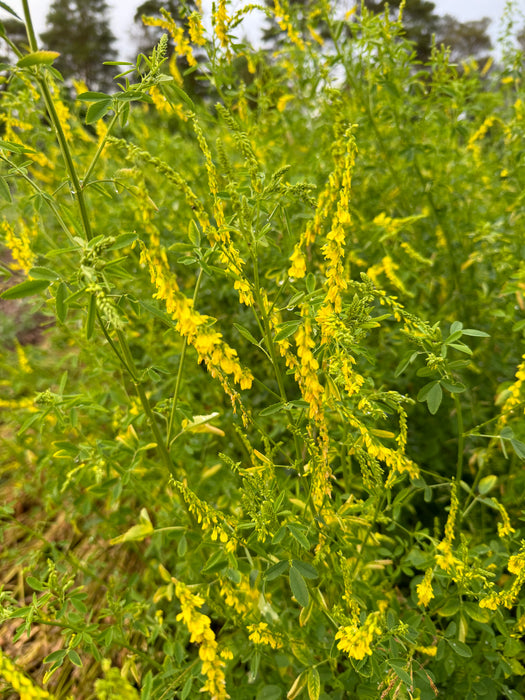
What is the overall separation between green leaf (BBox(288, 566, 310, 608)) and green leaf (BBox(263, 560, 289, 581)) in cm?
2

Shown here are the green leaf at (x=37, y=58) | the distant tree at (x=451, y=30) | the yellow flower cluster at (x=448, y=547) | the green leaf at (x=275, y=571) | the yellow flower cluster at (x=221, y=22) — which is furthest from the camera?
the distant tree at (x=451, y=30)

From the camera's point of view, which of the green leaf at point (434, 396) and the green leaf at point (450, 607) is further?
the green leaf at point (450, 607)

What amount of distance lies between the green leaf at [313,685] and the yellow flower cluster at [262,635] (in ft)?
0.31

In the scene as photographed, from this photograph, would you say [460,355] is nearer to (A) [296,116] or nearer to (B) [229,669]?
(B) [229,669]

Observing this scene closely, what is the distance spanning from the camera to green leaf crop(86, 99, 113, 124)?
0.89 metres

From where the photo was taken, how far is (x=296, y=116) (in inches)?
117

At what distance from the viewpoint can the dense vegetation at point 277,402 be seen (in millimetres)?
958

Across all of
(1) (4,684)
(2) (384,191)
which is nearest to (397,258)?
(2) (384,191)

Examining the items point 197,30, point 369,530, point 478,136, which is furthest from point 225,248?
point 478,136

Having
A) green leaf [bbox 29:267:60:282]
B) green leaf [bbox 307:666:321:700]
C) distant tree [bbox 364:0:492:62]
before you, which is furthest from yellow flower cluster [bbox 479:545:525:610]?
distant tree [bbox 364:0:492:62]

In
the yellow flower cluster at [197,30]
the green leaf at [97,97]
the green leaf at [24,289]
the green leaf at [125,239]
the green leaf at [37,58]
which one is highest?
the yellow flower cluster at [197,30]

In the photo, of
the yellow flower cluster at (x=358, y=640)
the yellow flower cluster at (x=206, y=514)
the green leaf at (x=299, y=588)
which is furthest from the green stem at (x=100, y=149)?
the yellow flower cluster at (x=358, y=640)

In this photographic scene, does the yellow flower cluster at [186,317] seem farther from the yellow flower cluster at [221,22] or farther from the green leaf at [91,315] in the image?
the yellow flower cluster at [221,22]

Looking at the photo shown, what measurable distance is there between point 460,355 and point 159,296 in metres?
1.58
